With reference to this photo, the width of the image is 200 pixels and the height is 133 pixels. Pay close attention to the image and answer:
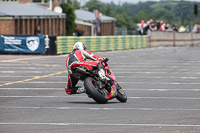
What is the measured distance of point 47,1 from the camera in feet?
199

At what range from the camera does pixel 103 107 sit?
11.5 m

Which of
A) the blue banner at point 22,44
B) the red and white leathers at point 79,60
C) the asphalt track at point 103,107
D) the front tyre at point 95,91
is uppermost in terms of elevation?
the blue banner at point 22,44

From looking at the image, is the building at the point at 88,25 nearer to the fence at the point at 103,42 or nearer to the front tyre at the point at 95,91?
the fence at the point at 103,42

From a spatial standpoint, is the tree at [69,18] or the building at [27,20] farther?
the tree at [69,18]

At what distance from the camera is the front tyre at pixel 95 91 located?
462 inches

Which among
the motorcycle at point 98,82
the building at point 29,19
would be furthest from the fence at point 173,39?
the motorcycle at point 98,82

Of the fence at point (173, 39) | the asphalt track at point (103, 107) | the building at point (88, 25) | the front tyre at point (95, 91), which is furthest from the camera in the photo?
the building at point (88, 25)

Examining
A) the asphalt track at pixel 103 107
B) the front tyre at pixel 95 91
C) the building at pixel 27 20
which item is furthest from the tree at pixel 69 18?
the front tyre at pixel 95 91

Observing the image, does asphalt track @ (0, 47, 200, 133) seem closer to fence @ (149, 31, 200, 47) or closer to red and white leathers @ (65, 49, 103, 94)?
red and white leathers @ (65, 49, 103, 94)

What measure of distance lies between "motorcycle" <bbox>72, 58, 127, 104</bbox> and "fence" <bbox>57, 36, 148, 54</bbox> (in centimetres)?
2320

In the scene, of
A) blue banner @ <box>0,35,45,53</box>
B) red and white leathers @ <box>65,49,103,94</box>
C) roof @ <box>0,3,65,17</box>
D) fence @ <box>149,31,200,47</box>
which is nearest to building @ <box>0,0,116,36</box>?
roof @ <box>0,3,65,17</box>

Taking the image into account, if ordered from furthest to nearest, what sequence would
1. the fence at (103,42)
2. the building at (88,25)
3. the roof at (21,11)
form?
1. the building at (88,25)
2. the roof at (21,11)
3. the fence at (103,42)

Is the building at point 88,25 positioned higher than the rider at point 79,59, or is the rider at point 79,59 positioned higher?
the building at point 88,25

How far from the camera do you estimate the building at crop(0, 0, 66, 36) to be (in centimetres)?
4294
